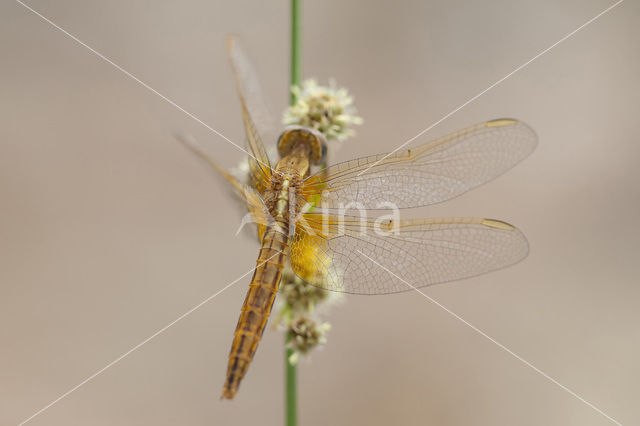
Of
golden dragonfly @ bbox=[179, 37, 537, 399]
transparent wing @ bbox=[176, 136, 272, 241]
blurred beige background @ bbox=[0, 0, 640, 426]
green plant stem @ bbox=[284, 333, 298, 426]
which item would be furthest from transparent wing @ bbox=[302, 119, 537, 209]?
blurred beige background @ bbox=[0, 0, 640, 426]

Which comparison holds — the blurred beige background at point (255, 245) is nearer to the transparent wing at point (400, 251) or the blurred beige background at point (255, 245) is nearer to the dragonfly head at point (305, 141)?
the dragonfly head at point (305, 141)

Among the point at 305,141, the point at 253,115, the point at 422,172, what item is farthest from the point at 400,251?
the point at 253,115

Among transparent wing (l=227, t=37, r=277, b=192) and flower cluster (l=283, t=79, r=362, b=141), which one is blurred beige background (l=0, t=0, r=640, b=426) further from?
transparent wing (l=227, t=37, r=277, b=192)

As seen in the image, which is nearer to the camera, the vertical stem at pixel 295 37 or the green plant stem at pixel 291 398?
the green plant stem at pixel 291 398

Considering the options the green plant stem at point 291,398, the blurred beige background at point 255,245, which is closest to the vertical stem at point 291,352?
the green plant stem at point 291,398

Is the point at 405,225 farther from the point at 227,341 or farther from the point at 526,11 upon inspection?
the point at 526,11

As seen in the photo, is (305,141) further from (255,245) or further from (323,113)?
(255,245)
